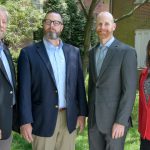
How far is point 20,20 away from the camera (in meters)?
11.2

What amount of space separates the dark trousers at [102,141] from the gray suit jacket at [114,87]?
0.10 metres

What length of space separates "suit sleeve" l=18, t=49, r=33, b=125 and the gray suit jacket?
2.46ft

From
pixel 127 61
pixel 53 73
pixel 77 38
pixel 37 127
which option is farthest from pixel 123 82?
pixel 77 38

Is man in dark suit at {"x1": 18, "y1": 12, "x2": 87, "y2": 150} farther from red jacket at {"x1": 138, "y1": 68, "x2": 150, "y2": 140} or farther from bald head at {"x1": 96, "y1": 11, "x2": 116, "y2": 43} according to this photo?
red jacket at {"x1": 138, "y1": 68, "x2": 150, "y2": 140}

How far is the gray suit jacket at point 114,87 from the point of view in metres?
4.64

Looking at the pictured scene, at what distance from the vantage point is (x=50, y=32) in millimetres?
4836

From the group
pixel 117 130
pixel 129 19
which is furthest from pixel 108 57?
pixel 129 19

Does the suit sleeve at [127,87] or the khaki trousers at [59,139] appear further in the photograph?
the khaki trousers at [59,139]

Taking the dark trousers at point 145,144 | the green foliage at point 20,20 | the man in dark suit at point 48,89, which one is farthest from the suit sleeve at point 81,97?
the green foliage at point 20,20

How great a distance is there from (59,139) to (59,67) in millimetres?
886

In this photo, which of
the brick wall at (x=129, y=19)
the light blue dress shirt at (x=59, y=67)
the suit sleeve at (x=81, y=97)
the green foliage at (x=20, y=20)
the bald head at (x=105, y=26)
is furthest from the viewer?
the brick wall at (x=129, y=19)

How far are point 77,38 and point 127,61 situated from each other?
1789 cm

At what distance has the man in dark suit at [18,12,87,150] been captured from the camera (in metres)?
4.76

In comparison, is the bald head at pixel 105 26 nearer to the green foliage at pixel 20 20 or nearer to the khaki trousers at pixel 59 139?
the khaki trousers at pixel 59 139
